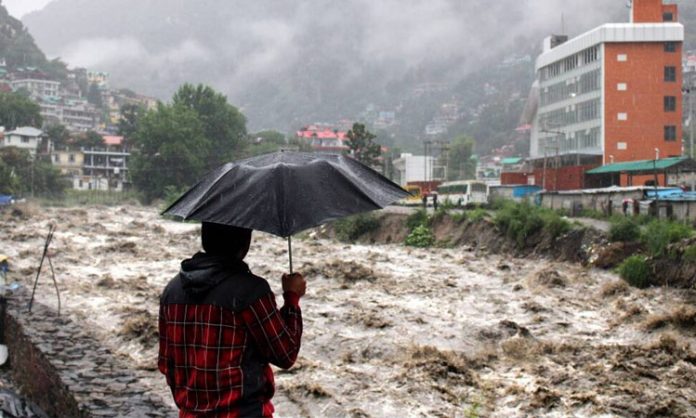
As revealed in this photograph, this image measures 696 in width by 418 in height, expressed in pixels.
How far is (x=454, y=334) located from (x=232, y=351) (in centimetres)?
1101

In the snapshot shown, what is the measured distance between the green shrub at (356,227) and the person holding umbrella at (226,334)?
1218 inches

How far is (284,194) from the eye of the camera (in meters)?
3.03

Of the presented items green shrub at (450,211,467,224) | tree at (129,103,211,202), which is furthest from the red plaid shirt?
tree at (129,103,211,202)

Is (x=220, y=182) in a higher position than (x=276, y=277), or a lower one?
higher

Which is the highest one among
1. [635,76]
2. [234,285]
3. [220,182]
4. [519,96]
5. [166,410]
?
[519,96]

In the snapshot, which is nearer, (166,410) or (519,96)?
(166,410)

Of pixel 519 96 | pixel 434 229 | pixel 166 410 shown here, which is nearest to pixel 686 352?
pixel 166 410

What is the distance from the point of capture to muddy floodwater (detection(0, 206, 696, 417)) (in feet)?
29.6

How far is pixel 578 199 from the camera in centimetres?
3209

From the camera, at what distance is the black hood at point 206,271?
2756 millimetres

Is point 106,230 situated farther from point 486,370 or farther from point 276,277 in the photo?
point 486,370

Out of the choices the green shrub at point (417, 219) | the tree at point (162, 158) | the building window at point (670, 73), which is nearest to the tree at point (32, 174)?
the tree at point (162, 158)

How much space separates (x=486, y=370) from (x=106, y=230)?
3295 centimetres

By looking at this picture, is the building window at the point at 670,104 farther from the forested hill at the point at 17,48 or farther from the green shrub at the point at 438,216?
the forested hill at the point at 17,48
